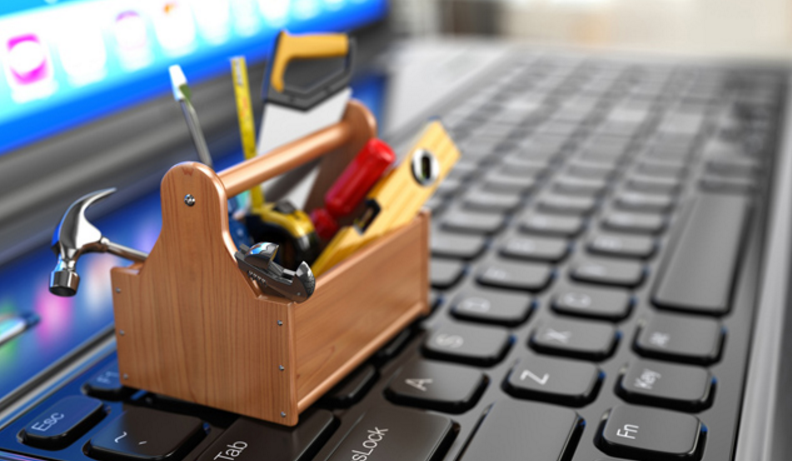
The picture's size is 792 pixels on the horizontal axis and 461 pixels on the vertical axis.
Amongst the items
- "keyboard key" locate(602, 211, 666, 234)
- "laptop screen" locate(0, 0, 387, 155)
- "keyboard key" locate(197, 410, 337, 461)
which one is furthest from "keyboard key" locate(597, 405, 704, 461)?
"laptop screen" locate(0, 0, 387, 155)

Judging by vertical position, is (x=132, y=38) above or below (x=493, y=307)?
above

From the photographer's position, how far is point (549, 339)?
39 cm

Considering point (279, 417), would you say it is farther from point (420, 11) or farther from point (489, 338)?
point (420, 11)

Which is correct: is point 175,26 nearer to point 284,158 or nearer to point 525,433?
point 284,158

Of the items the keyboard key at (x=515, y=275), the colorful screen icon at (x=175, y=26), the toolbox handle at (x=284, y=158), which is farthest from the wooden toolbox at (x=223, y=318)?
the colorful screen icon at (x=175, y=26)

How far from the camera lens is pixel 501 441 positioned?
308 mm

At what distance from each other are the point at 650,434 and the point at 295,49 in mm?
220

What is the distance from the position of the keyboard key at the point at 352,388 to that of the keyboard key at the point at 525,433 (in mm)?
55

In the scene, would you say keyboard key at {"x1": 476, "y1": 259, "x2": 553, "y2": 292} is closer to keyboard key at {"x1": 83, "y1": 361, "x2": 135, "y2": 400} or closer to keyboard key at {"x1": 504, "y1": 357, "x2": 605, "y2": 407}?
keyboard key at {"x1": 504, "y1": 357, "x2": 605, "y2": 407}

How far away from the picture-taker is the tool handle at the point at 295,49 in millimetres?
357

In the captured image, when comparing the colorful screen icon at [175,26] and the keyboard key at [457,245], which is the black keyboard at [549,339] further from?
the colorful screen icon at [175,26]

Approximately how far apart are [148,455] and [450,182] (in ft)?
1.19

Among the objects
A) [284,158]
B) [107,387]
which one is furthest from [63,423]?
[284,158]

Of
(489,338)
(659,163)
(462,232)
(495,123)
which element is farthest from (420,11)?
(489,338)
